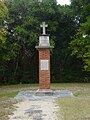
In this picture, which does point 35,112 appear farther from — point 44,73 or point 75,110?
point 44,73

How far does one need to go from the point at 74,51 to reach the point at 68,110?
12.0m

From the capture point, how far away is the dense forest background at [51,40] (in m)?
20.8

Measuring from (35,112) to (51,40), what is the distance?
480 inches

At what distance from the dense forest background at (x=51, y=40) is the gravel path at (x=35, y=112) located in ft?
33.8

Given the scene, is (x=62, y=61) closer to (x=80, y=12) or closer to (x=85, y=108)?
(x=80, y=12)

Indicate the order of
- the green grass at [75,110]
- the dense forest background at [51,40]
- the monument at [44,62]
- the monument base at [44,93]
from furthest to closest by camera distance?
the dense forest background at [51,40] < the monument at [44,62] < the monument base at [44,93] < the green grass at [75,110]

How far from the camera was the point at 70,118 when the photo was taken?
26.6 ft

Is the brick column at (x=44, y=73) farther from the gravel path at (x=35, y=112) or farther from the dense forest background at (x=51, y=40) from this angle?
the dense forest background at (x=51, y=40)

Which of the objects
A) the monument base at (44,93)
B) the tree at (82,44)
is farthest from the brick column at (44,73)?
the tree at (82,44)

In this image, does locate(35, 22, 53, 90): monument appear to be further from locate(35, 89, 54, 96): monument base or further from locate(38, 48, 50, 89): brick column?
locate(35, 89, 54, 96): monument base

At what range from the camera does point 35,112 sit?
903cm

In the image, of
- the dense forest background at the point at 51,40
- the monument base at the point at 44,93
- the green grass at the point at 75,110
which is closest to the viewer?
the green grass at the point at 75,110

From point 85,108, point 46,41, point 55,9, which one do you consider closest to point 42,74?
point 46,41

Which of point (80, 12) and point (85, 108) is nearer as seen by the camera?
point (85, 108)
